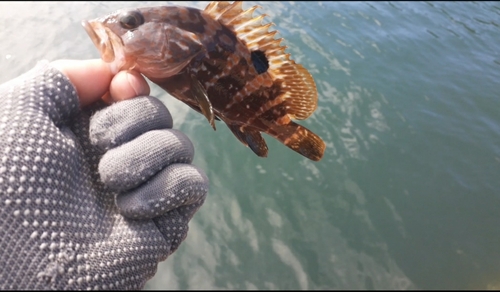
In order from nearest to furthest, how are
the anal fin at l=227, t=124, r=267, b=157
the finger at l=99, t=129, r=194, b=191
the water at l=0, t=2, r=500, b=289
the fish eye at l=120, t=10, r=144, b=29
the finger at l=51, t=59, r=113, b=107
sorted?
the finger at l=99, t=129, r=194, b=191 → the finger at l=51, t=59, r=113, b=107 → the fish eye at l=120, t=10, r=144, b=29 → the anal fin at l=227, t=124, r=267, b=157 → the water at l=0, t=2, r=500, b=289

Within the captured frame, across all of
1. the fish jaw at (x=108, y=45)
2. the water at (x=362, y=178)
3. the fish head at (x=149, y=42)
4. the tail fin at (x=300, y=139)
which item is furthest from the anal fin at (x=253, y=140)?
the water at (x=362, y=178)

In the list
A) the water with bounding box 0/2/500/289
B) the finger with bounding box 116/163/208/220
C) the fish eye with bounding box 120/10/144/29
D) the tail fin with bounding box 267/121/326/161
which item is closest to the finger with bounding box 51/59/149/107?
the fish eye with bounding box 120/10/144/29

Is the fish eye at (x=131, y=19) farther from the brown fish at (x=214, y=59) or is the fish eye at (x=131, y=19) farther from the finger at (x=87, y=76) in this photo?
the finger at (x=87, y=76)

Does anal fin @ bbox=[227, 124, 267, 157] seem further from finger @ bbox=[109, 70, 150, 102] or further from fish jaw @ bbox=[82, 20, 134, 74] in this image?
fish jaw @ bbox=[82, 20, 134, 74]

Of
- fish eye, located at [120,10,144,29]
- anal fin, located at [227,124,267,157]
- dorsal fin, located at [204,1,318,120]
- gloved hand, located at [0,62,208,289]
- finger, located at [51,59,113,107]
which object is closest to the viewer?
gloved hand, located at [0,62,208,289]

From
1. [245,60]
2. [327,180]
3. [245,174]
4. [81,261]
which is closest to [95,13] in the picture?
[245,174]

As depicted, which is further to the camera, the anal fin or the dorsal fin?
the anal fin
